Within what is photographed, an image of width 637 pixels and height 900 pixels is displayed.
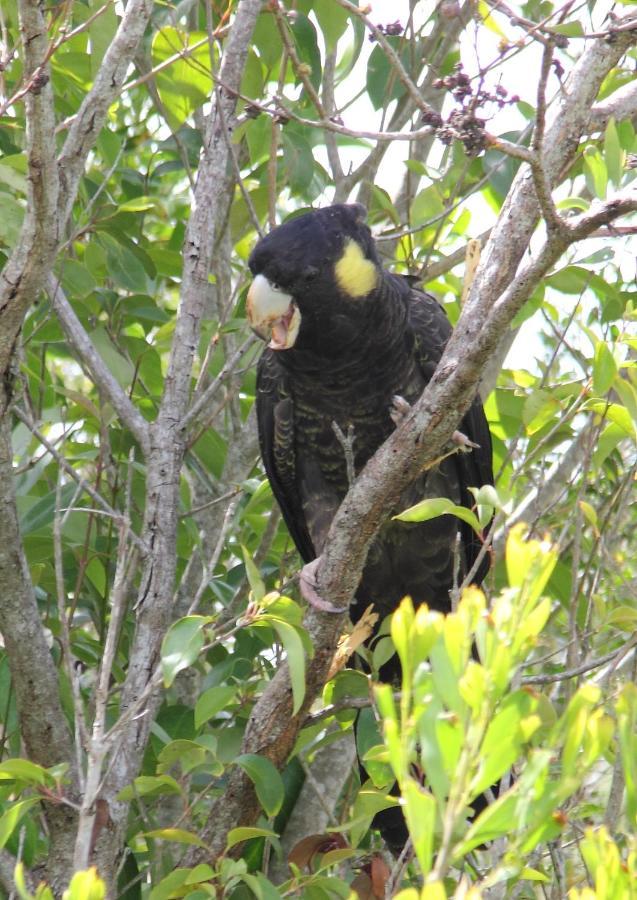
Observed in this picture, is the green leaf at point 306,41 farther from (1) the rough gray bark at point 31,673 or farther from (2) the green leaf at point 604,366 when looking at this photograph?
(1) the rough gray bark at point 31,673

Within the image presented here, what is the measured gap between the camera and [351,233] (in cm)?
298

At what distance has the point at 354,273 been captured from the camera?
298 centimetres

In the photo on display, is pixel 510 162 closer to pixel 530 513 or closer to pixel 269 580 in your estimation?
pixel 530 513

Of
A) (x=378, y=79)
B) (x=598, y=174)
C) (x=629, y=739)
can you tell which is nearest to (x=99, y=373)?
(x=378, y=79)

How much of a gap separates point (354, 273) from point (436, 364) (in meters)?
0.41

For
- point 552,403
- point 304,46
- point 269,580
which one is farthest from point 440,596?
point 304,46

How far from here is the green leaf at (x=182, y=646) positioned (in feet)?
5.94

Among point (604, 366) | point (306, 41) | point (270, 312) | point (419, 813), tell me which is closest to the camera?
point (419, 813)

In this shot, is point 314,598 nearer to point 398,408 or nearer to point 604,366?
point 398,408

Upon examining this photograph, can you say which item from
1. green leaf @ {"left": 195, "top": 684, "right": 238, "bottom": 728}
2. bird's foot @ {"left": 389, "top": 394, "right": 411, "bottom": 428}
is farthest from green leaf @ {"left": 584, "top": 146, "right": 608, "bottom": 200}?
green leaf @ {"left": 195, "top": 684, "right": 238, "bottom": 728}

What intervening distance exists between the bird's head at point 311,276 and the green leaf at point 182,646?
1.13m

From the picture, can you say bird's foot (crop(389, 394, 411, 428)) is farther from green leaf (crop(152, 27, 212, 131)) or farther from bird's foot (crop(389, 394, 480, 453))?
green leaf (crop(152, 27, 212, 131))

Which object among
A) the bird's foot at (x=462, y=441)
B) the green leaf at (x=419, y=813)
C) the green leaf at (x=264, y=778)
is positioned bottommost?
the green leaf at (x=264, y=778)

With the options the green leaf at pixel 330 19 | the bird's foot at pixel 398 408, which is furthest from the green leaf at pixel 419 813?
the green leaf at pixel 330 19
